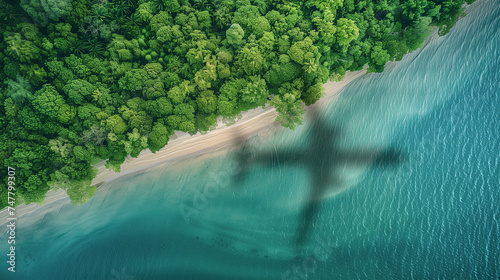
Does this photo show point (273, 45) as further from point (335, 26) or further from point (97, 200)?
point (97, 200)

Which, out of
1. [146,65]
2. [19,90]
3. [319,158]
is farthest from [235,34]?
[19,90]

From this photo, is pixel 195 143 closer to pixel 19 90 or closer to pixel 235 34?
pixel 235 34

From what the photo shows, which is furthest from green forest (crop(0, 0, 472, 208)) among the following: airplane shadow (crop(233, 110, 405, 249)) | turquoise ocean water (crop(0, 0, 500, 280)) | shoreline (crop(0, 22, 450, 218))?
turquoise ocean water (crop(0, 0, 500, 280))

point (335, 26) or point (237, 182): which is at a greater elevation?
point (335, 26)

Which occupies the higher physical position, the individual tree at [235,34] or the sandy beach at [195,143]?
the individual tree at [235,34]

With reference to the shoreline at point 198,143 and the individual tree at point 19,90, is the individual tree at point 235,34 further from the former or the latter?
the individual tree at point 19,90

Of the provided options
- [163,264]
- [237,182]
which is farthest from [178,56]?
[163,264]

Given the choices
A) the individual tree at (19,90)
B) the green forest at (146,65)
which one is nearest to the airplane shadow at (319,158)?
the green forest at (146,65)
